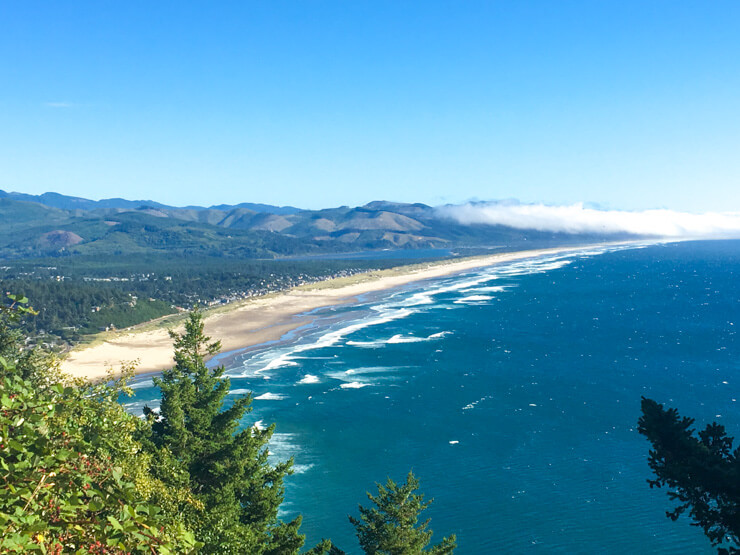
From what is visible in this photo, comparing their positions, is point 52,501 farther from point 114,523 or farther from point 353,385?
point 353,385

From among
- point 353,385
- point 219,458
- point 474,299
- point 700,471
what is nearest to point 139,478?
point 219,458

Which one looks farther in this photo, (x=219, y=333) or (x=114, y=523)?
(x=219, y=333)

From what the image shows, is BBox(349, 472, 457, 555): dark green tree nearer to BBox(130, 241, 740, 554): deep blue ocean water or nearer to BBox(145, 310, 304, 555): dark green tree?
BBox(145, 310, 304, 555): dark green tree

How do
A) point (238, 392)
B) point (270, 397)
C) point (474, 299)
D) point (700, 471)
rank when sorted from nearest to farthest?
point (700, 471), point (270, 397), point (238, 392), point (474, 299)

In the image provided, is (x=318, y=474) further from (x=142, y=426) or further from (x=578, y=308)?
(x=578, y=308)

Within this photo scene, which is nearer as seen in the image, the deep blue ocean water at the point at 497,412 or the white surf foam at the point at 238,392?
the deep blue ocean water at the point at 497,412

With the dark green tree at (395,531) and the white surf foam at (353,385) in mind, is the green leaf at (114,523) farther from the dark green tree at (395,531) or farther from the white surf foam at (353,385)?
the white surf foam at (353,385)

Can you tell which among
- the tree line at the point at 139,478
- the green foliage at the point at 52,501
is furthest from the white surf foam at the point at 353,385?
the green foliage at the point at 52,501
